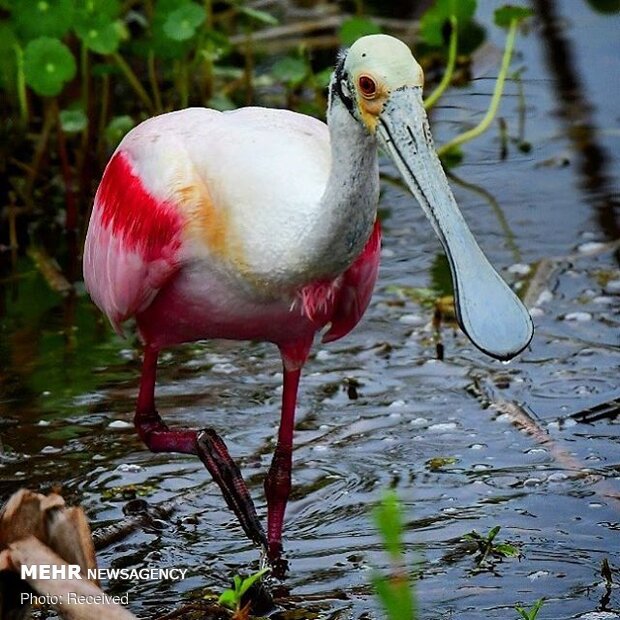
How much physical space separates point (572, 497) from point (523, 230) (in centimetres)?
264

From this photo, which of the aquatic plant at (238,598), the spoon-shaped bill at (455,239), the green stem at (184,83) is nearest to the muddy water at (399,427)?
the aquatic plant at (238,598)

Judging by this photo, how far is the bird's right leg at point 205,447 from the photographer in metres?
4.75

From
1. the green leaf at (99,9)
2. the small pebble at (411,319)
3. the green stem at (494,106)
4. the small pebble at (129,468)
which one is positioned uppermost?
the green leaf at (99,9)

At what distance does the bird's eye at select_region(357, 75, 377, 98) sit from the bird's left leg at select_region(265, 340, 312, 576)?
107 cm

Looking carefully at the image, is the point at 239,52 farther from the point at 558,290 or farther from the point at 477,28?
the point at 558,290

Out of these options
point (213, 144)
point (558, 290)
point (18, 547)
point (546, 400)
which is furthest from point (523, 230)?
point (18, 547)

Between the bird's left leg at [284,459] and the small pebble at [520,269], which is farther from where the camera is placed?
the small pebble at [520,269]

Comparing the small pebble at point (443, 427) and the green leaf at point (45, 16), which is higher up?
the green leaf at point (45, 16)

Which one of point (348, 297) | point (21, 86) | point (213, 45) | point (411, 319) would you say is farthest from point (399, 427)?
point (213, 45)

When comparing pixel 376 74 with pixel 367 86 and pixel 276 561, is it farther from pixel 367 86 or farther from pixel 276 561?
pixel 276 561

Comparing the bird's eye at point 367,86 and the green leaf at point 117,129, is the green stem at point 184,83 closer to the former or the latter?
the green leaf at point 117,129

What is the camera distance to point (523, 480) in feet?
17.1

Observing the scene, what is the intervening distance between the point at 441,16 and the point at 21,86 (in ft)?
6.42

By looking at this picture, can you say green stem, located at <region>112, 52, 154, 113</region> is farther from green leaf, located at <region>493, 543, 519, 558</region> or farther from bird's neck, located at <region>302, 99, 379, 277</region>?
green leaf, located at <region>493, 543, 519, 558</region>
